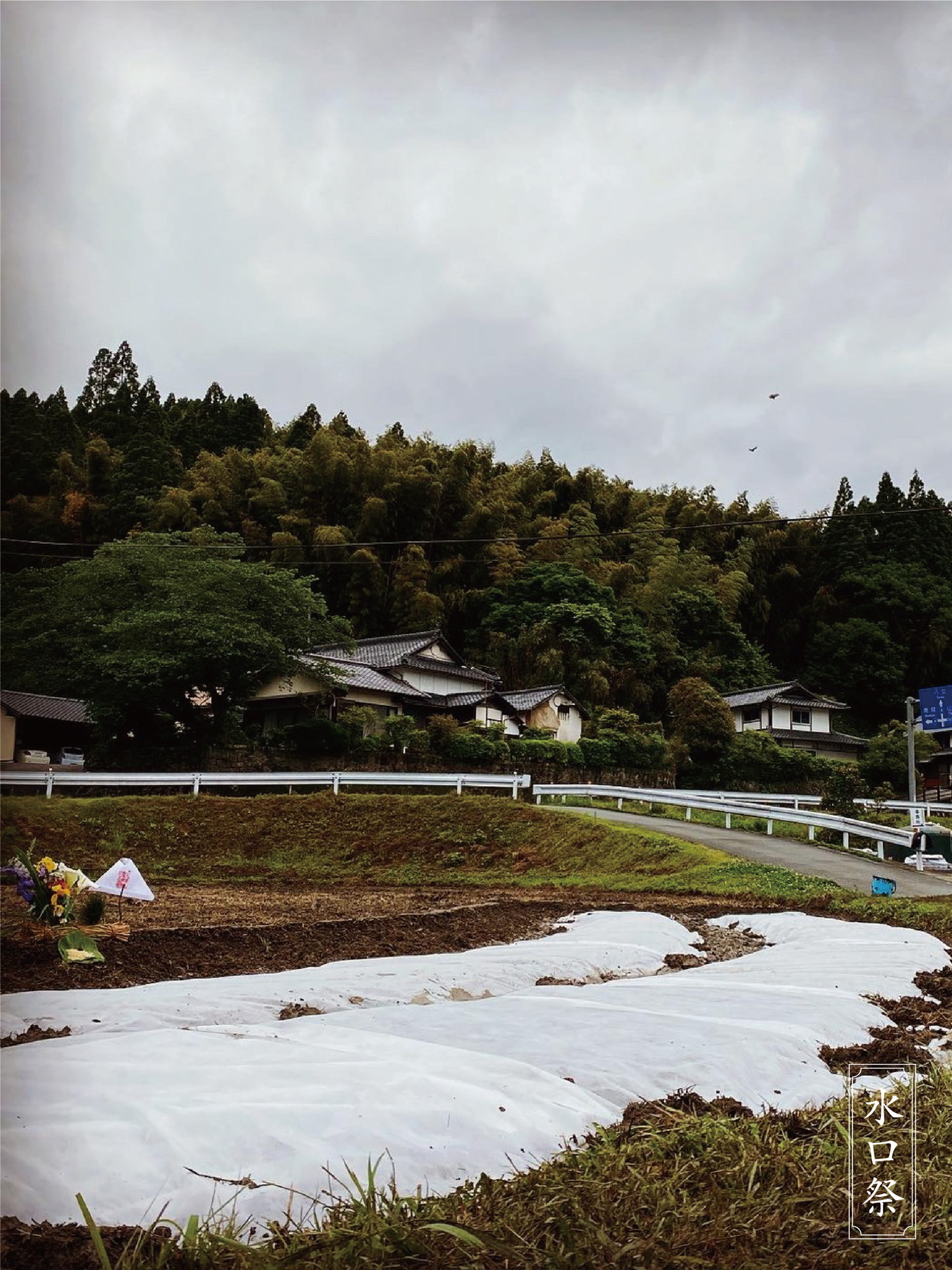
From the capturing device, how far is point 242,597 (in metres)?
20.0

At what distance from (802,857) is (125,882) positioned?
9.23 m

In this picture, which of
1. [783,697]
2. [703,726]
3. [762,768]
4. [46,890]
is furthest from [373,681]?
[46,890]

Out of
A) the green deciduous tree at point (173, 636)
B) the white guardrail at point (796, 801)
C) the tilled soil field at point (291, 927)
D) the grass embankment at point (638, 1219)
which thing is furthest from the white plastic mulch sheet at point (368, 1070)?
the green deciduous tree at point (173, 636)

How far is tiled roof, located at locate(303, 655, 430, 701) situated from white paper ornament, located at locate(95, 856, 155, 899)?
53.2 ft

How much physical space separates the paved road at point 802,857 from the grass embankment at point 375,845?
0.57 metres

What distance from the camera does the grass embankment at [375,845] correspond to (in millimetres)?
12328

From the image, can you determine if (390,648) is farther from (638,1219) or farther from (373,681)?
(638,1219)

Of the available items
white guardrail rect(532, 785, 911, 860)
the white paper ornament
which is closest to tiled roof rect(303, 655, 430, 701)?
white guardrail rect(532, 785, 911, 860)

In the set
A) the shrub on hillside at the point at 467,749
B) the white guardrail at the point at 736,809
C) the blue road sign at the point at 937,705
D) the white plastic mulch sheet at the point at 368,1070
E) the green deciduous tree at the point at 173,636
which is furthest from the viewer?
the blue road sign at the point at 937,705

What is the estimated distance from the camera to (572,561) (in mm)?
36656

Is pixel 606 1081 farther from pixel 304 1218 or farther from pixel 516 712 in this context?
pixel 516 712

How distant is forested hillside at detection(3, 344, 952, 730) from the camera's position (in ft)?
99.0

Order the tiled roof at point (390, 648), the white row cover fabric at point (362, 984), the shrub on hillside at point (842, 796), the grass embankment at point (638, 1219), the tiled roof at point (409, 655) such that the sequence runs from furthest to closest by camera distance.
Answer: the tiled roof at point (390, 648)
the tiled roof at point (409, 655)
the shrub on hillside at point (842, 796)
the white row cover fabric at point (362, 984)
the grass embankment at point (638, 1219)

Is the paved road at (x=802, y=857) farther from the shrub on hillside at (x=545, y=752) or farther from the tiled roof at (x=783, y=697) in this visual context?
the tiled roof at (x=783, y=697)
